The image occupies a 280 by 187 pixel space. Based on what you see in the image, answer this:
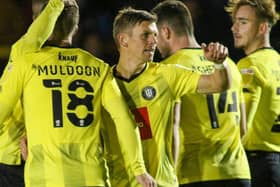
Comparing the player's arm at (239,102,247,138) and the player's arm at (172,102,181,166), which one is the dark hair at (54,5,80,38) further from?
the player's arm at (239,102,247,138)

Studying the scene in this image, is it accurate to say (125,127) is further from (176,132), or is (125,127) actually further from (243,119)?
(243,119)

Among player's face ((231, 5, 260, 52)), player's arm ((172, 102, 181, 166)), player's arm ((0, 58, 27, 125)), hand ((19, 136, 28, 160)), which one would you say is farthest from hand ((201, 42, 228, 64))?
player's face ((231, 5, 260, 52))

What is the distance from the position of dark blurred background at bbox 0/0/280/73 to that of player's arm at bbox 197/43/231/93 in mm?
4938

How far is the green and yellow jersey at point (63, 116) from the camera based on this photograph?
241 inches

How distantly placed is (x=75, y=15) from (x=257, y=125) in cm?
213

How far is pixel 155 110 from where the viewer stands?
6434mm

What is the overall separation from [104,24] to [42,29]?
5.95 meters

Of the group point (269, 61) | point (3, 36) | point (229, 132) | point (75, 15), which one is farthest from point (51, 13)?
point (3, 36)

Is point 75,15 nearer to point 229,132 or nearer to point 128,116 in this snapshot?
point 128,116

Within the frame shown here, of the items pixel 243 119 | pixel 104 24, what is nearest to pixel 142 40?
pixel 243 119

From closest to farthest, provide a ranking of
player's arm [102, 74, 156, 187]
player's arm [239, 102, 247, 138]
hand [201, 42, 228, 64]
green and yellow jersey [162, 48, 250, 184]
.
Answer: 1. hand [201, 42, 228, 64]
2. player's arm [102, 74, 156, 187]
3. green and yellow jersey [162, 48, 250, 184]
4. player's arm [239, 102, 247, 138]

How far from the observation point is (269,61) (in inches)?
305

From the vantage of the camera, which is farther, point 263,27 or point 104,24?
point 104,24

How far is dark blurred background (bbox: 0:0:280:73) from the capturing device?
11492 mm
